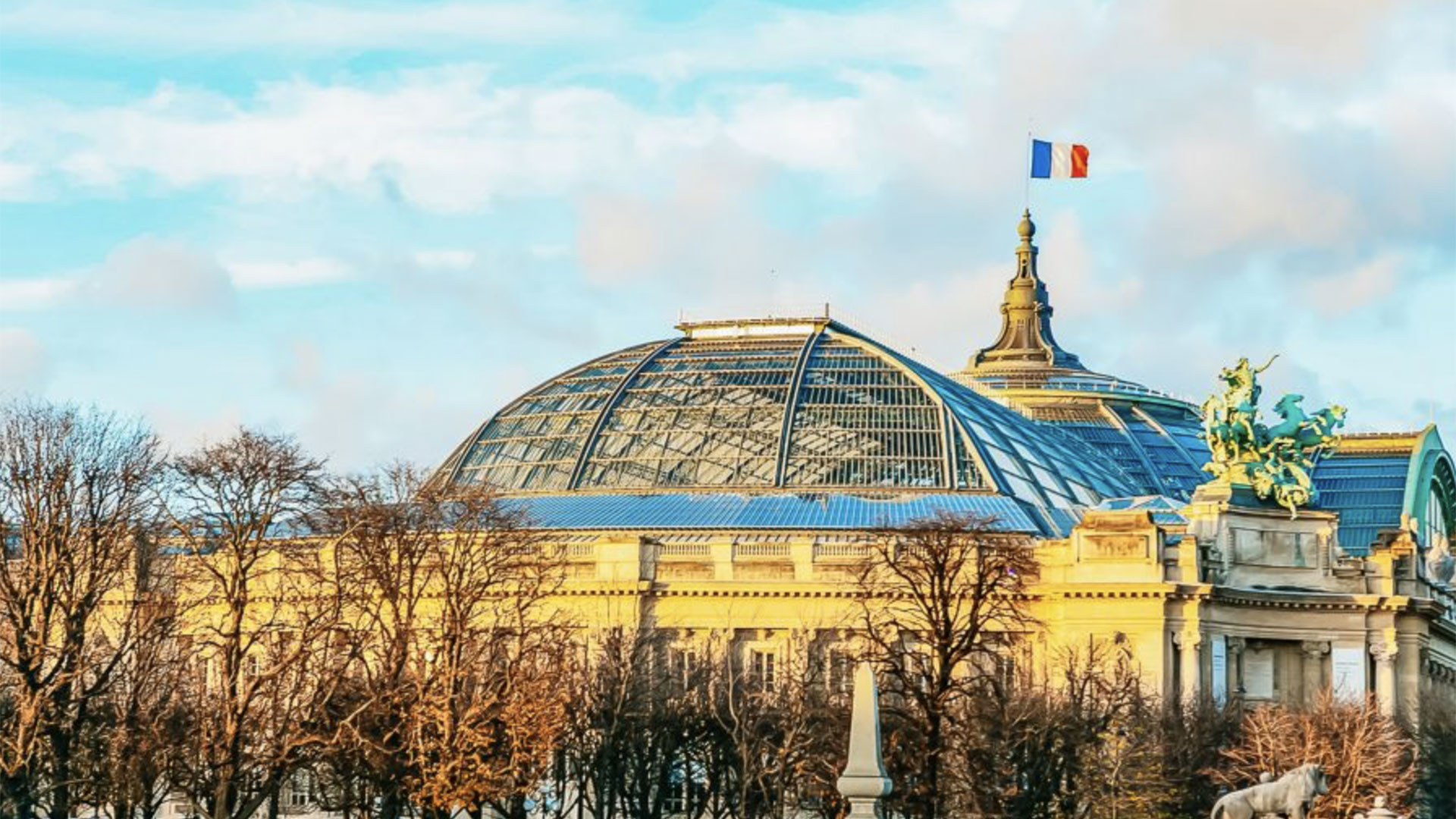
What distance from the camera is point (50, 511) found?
8838 cm

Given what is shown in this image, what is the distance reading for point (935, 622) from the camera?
304 feet

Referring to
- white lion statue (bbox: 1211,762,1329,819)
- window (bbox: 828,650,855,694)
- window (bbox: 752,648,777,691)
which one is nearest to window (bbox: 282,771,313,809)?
window (bbox: 752,648,777,691)

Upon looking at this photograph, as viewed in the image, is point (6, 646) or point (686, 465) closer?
point (6, 646)

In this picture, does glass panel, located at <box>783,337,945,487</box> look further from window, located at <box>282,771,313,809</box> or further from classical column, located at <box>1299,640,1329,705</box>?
window, located at <box>282,771,313,809</box>

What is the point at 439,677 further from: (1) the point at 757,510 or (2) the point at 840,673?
(1) the point at 757,510

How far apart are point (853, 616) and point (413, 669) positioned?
745 inches

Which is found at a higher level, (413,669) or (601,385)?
(601,385)

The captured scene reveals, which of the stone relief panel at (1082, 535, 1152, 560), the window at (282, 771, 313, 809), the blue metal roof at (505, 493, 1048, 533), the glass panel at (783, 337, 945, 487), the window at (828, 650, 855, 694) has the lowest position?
the window at (282, 771, 313, 809)

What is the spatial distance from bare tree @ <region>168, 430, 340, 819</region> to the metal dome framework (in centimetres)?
3874

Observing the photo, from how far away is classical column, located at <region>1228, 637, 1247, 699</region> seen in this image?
123312 mm

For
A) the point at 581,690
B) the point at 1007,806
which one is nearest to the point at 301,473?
the point at 581,690

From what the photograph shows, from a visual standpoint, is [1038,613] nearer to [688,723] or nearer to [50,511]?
[688,723]

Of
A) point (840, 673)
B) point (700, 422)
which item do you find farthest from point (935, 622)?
point (700, 422)

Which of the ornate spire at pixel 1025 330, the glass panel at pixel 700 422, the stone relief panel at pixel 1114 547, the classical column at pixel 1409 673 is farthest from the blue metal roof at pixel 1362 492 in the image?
the stone relief panel at pixel 1114 547
